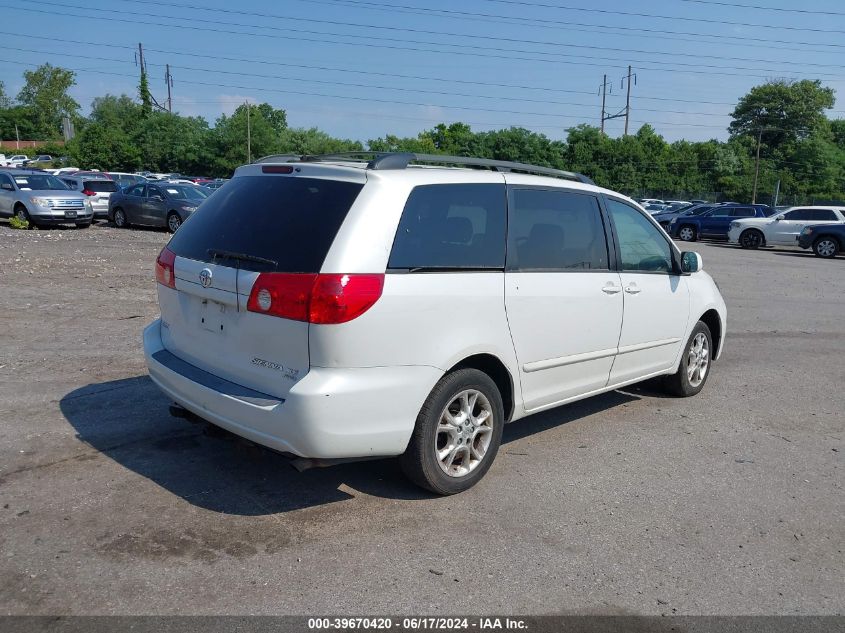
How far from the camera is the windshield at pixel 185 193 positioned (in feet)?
73.9

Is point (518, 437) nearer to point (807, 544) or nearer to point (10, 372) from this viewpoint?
point (807, 544)

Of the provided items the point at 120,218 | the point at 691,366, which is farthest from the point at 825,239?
the point at 120,218

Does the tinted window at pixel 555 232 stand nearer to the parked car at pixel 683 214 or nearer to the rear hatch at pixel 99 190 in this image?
the rear hatch at pixel 99 190

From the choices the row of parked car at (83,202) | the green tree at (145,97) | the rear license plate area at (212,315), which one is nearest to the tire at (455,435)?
the rear license plate area at (212,315)

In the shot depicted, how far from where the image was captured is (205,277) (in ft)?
13.4

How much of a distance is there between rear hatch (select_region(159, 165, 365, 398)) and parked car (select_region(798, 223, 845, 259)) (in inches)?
1004

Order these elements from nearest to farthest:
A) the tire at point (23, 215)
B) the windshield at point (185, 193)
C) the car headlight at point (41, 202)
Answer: the car headlight at point (41, 202) < the tire at point (23, 215) < the windshield at point (185, 193)

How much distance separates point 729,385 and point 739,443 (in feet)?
6.01

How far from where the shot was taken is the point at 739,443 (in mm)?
5469

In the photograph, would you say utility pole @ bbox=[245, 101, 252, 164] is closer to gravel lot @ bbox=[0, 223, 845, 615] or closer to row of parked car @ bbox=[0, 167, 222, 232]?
row of parked car @ bbox=[0, 167, 222, 232]

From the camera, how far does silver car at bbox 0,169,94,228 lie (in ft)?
70.5

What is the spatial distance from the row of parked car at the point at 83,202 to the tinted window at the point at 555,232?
18463 millimetres

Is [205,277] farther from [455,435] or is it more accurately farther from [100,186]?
[100,186]

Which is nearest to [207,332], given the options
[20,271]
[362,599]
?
[362,599]
